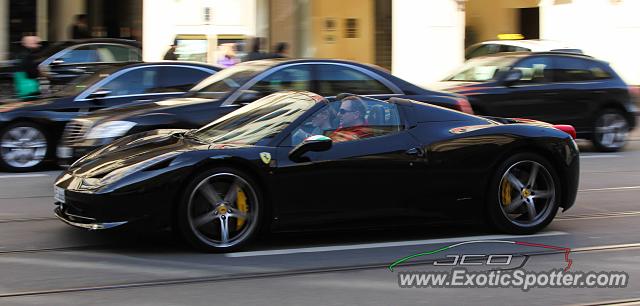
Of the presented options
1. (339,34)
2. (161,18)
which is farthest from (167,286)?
(339,34)

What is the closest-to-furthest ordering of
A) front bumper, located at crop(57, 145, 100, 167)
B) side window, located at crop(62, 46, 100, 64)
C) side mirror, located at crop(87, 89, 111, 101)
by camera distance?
1. front bumper, located at crop(57, 145, 100, 167)
2. side mirror, located at crop(87, 89, 111, 101)
3. side window, located at crop(62, 46, 100, 64)

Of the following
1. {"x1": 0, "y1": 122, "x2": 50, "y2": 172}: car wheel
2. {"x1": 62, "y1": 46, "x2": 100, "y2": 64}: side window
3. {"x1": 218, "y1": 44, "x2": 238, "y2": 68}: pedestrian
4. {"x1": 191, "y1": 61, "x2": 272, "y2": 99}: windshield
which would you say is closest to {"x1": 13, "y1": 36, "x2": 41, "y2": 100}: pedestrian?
{"x1": 62, "y1": 46, "x2": 100, "y2": 64}: side window

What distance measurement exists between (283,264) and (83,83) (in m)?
6.66

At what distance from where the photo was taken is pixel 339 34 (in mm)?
25406

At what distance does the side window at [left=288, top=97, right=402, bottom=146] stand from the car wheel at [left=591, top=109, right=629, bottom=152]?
812 cm

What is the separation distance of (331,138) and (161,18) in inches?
567

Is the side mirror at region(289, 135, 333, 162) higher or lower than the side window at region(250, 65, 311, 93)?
lower

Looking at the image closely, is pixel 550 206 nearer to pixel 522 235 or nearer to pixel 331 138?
pixel 522 235

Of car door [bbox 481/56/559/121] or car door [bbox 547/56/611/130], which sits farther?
car door [bbox 547/56/611/130]

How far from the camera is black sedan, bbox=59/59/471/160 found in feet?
33.6

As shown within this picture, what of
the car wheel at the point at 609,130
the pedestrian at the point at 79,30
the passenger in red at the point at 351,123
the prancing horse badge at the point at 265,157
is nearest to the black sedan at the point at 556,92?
the car wheel at the point at 609,130

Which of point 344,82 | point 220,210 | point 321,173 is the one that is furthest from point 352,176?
point 344,82

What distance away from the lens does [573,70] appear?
14.8m

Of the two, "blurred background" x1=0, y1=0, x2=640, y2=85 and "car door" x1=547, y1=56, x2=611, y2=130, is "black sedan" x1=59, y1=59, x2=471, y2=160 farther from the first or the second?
"blurred background" x1=0, y1=0, x2=640, y2=85
